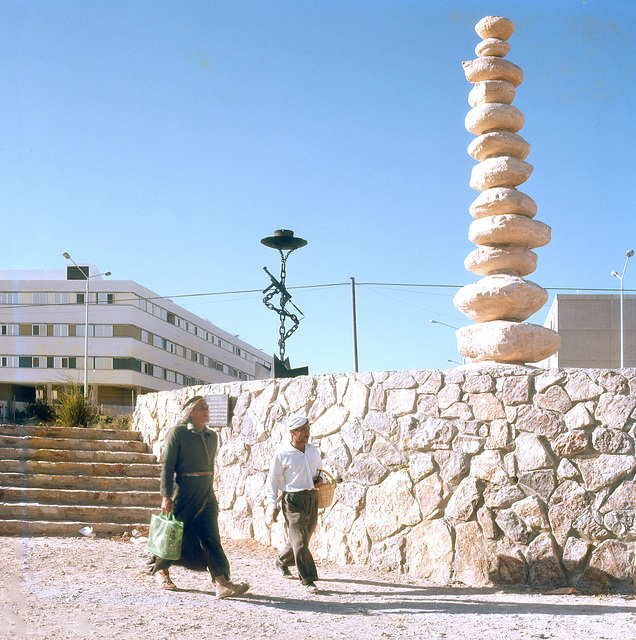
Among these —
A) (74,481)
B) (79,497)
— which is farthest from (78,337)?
(79,497)

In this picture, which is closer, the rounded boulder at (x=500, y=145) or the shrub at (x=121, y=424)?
the rounded boulder at (x=500, y=145)

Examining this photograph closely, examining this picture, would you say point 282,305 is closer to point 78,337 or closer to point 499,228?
point 499,228

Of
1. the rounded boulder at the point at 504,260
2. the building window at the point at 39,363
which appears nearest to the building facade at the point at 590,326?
the rounded boulder at the point at 504,260

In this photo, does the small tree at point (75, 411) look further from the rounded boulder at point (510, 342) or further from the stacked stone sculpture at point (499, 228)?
the rounded boulder at point (510, 342)

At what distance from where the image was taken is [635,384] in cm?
776

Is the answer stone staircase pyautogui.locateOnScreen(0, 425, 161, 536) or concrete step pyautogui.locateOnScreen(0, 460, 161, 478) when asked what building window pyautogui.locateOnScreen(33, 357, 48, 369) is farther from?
concrete step pyautogui.locateOnScreen(0, 460, 161, 478)

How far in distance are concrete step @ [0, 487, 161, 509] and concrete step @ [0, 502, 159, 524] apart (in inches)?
7.8

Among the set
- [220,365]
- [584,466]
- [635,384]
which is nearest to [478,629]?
[584,466]

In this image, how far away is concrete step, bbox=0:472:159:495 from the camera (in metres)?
10.9

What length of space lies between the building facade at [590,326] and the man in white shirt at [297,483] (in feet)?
118

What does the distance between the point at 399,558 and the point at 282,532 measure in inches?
64.6

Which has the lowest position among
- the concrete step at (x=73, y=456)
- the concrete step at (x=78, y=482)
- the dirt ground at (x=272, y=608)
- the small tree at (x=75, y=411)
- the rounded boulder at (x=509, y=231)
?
the dirt ground at (x=272, y=608)

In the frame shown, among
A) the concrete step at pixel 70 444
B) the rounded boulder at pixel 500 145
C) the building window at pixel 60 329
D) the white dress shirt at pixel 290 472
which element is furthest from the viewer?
the building window at pixel 60 329

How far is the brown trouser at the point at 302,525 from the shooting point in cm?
696
